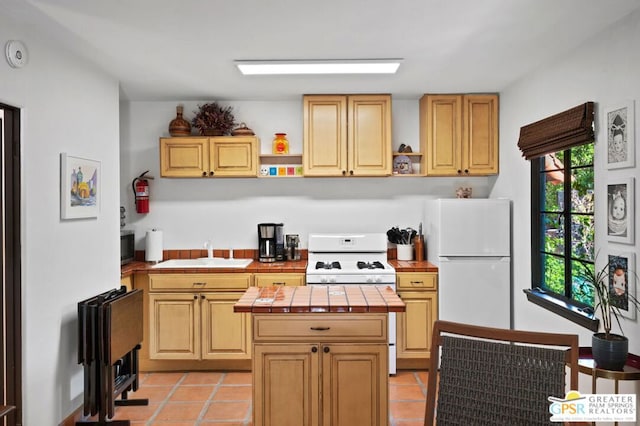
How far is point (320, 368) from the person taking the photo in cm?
250

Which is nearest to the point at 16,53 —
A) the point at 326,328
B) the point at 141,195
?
the point at 141,195

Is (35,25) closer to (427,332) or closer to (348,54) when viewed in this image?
(348,54)

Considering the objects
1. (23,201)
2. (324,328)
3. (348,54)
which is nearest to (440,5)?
(348,54)

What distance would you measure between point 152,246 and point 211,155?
3.55 ft

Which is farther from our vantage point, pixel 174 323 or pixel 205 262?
pixel 205 262

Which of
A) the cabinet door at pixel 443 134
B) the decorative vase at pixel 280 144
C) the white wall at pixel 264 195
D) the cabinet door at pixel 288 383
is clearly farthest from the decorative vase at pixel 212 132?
the cabinet door at pixel 288 383

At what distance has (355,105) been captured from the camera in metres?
4.30

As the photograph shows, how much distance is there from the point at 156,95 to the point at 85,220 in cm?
163

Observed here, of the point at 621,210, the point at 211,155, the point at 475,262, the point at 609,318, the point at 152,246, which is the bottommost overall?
the point at 609,318

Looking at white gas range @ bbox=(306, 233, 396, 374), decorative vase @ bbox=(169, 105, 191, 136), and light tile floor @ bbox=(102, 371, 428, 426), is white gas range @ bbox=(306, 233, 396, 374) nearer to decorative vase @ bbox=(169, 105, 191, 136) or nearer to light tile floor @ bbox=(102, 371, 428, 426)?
light tile floor @ bbox=(102, 371, 428, 426)

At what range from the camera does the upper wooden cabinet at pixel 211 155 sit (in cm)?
434

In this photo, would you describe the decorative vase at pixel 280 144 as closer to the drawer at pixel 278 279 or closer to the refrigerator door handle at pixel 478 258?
the drawer at pixel 278 279

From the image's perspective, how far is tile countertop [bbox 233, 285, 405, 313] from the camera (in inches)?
96.0

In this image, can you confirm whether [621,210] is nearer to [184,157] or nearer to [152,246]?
[184,157]
